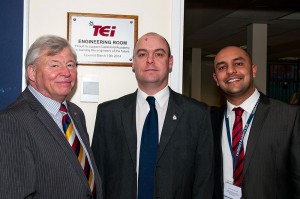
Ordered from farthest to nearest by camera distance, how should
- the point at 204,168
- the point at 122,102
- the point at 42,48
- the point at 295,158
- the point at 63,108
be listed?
the point at 122,102 < the point at 204,168 < the point at 295,158 < the point at 63,108 < the point at 42,48

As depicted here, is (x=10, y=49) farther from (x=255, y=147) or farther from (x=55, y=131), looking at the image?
(x=255, y=147)

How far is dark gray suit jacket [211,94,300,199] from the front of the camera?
2.00 meters

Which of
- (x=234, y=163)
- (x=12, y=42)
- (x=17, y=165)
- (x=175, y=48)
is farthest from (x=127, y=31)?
(x=17, y=165)

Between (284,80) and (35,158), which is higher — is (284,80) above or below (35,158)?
above

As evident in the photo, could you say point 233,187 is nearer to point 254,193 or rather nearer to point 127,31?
point 254,193

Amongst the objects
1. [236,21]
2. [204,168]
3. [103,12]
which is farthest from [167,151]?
[236,21]

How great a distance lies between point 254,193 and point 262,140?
321 millimetres

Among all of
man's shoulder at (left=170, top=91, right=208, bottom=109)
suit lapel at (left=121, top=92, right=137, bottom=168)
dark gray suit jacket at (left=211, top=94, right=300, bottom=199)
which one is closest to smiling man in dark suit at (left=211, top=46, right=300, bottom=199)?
dark gray suit jacket at (left=211, top=94, right=300, bottom=199)

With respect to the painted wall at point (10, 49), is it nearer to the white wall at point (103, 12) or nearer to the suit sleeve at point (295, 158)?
the white wall at point (103, 12)

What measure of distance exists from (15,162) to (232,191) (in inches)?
51.7

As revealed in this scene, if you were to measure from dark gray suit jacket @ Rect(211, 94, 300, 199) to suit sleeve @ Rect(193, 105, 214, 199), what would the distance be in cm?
21

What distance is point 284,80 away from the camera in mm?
15148

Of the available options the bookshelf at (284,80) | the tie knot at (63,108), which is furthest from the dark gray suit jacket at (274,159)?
the bookshelf at (284,80)

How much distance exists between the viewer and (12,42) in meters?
2.30
